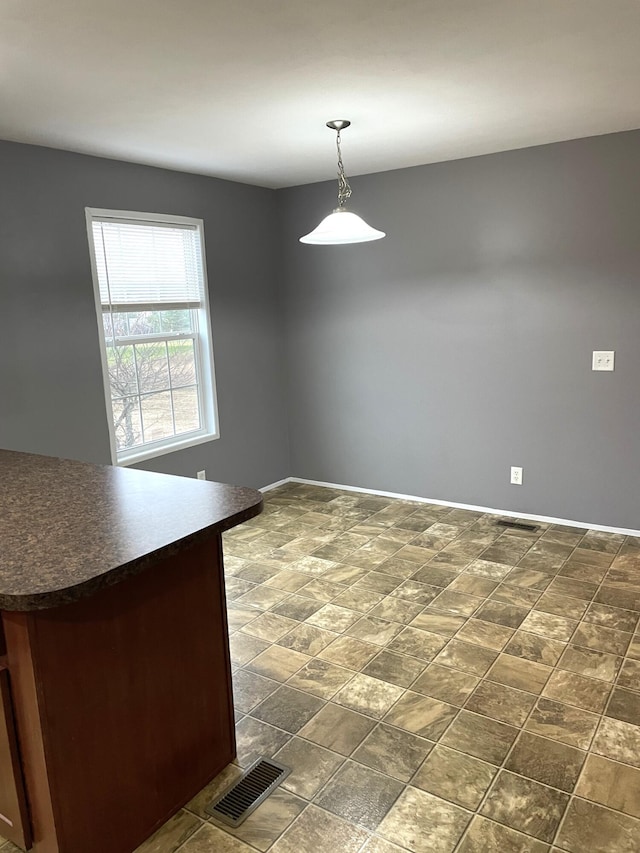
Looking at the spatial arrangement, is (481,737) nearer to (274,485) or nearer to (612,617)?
(612,617)

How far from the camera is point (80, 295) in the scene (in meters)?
3.69

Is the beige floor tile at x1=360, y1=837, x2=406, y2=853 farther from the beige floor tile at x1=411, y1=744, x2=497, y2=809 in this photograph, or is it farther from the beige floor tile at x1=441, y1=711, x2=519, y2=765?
the beige floor tile at x1=441, y1=711, x2=519, y2=765

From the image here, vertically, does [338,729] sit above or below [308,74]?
below

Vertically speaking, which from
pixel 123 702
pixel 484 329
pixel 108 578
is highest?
pixel 484 329

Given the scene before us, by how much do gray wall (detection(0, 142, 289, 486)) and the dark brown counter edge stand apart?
A: 2.12 meters

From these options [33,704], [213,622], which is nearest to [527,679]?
[213,622]

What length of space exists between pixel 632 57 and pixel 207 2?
162 centimetres

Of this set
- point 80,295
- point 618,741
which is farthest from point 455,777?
point 80,295

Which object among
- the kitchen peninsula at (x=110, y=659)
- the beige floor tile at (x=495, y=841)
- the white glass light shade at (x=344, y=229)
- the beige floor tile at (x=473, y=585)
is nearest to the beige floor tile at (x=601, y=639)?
the beige floor tile at (x=473, y=585)

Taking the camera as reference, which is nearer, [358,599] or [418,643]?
[418,643]

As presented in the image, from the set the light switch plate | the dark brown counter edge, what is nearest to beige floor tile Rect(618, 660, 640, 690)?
the dark brown counter edge

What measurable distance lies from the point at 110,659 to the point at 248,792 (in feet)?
2.31

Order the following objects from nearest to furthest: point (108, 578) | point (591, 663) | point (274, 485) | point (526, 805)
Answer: point (108, 578)
point (526, 805)
point (591, 663)
point (274, 485)

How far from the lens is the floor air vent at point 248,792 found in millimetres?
1922
